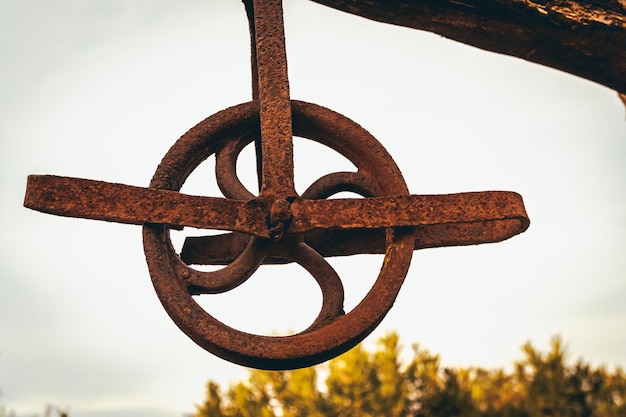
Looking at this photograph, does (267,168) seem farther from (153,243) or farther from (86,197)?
(86,197)

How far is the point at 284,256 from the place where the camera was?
6.89 ft

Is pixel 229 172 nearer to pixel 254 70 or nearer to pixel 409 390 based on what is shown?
pixel 254 70

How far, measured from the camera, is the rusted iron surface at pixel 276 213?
1.76m

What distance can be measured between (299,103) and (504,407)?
10597 mm

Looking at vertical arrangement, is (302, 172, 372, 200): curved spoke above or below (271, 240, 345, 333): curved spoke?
above

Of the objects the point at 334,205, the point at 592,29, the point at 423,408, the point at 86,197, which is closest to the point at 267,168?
the point at 334,205

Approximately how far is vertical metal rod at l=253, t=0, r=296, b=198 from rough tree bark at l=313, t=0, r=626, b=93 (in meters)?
0.23

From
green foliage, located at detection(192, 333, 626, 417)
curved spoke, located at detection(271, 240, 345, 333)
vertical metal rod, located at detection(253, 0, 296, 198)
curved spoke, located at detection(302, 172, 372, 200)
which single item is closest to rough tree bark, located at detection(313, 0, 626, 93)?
vertical metal rod, located at detection(253, 0, 296, 198)

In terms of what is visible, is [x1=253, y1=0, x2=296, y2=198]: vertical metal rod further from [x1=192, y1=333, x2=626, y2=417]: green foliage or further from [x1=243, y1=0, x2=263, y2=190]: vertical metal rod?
[x1=192, y1=333, x2=626, y2=417]: green foliage

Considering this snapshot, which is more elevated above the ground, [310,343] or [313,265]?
[313,265]

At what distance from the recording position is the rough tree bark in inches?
91.8

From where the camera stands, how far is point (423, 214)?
1946 millimetres

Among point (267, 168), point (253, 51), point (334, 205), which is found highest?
point (253, 51)

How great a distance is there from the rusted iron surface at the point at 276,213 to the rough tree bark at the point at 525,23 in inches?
18.7
